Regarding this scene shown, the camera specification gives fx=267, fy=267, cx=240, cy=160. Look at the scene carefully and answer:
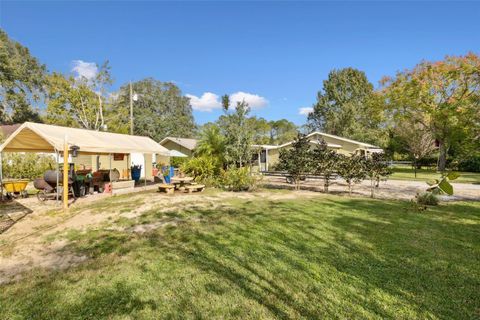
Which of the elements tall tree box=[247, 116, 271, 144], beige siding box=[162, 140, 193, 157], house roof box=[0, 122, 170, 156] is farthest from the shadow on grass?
beige siding box=[162, 140, 193, 157]

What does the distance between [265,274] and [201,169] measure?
12206 mm

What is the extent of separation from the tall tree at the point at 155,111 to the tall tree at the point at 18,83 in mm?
11245

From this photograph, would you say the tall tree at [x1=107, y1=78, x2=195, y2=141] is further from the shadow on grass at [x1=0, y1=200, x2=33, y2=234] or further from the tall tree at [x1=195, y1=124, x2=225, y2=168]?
the shadow on grass at [x1=0, y1=200, x2=33, y2=234]

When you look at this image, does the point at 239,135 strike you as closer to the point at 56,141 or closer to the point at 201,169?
the point at 201,169

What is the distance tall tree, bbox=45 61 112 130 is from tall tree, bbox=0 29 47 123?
5.93 metres

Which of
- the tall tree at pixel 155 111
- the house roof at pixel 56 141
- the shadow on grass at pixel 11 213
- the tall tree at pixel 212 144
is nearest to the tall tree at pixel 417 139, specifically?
the tall tree at pixel 212 144

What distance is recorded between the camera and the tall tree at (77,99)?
27.8 m

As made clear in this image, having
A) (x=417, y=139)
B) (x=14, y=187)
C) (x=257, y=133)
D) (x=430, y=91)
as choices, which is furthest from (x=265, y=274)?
(x=417, y=139)

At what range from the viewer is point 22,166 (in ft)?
61.3

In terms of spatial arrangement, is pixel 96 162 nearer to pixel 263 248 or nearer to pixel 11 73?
pixel 263 248

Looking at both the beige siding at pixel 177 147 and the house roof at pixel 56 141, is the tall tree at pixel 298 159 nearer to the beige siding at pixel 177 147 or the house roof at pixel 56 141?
the house roof at pixel 56 141

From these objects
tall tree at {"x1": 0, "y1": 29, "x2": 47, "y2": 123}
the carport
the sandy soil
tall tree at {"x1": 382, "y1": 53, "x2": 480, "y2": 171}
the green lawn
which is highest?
tall tree at {"x1": 0, "y1": 29, "x2": 47, "y2": 123}

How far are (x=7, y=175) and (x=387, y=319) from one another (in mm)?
23805

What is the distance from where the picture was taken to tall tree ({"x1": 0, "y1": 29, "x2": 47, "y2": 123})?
98.3 ft
